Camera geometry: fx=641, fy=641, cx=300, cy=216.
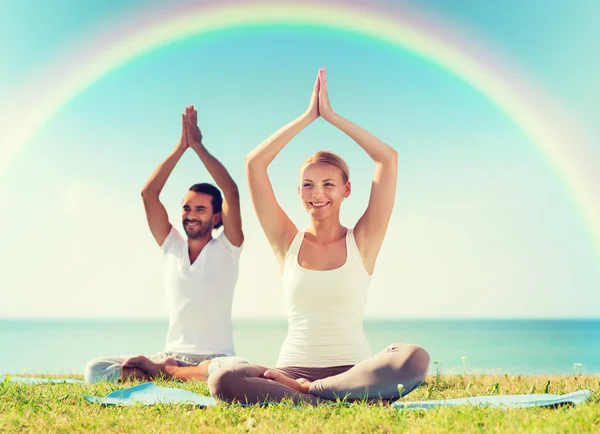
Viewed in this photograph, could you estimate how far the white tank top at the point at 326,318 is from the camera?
14.8 ft

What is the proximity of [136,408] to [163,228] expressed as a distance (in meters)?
3.59

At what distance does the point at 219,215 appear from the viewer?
7574 mm

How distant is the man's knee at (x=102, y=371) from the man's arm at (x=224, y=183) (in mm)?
1875

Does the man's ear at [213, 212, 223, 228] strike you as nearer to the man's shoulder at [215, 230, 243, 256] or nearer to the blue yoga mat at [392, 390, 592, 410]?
the man's shoulder at [215, 230, 243, 256]

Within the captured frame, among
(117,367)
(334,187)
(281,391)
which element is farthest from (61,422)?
(117,367)

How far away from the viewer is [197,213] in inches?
292

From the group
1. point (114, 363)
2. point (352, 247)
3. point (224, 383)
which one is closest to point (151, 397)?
point (224, 383)

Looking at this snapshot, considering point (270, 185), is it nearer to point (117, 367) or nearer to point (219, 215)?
point (219, 215)

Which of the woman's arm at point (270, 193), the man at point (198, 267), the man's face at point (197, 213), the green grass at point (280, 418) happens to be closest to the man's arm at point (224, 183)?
the man at point (198, 267)

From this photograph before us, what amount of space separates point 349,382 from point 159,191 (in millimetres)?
4067

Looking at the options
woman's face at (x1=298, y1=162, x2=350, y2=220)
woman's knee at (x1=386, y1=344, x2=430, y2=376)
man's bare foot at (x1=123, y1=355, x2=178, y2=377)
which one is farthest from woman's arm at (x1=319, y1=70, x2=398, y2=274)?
man's bare foot at (x1=123, y1=355, x2=178, y2=377)

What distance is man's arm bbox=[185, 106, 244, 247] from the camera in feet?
23.3

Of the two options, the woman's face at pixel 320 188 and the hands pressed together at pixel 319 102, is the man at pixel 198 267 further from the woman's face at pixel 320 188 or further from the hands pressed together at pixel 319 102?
the woman's face at pixel 320 188

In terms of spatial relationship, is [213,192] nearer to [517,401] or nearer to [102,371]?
[102,371]
